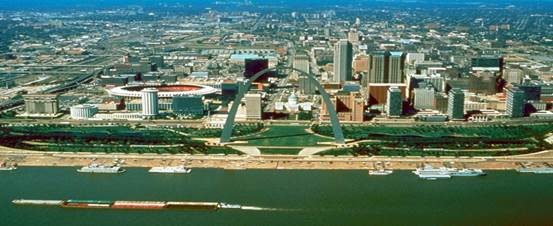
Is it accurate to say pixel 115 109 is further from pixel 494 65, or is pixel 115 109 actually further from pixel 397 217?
pixel 494 65

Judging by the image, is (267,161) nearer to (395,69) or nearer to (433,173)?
(433,173)

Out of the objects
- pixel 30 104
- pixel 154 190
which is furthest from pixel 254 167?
pixel 30 104

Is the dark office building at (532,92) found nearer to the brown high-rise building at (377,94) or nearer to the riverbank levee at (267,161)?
the brown high-rise building at (377,94)

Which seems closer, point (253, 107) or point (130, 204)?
point (130, 204)

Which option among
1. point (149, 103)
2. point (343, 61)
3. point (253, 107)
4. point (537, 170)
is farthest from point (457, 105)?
point (149, 103)

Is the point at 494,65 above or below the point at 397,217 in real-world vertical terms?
above

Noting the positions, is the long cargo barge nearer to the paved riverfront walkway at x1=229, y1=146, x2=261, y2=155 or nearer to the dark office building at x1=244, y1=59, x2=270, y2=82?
the paved riverfront walkway at x1=229, y1=146, x2=261, y2=155

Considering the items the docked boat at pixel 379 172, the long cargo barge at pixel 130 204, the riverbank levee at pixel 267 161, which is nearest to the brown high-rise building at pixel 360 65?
the riverbank levee at pixel 267 161
